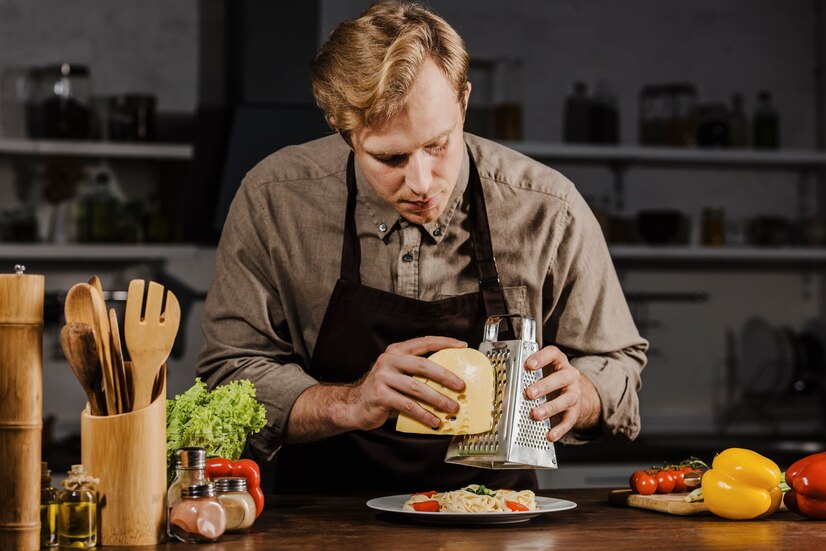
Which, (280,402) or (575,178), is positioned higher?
(575,178)

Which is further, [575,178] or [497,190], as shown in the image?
[575,178]

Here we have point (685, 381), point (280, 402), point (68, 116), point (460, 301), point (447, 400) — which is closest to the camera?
point (447, 400)

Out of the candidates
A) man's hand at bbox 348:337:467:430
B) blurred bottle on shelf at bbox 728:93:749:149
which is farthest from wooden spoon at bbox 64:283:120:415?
blurred bottle on shelf at bbox 728:93:749:149

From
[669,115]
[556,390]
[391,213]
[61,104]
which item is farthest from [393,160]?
[669,115]

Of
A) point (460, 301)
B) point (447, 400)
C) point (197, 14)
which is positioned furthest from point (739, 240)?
point (447, 400)

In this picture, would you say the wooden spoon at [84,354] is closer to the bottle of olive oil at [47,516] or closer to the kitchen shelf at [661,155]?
the bottle of olive oil at [47,516]

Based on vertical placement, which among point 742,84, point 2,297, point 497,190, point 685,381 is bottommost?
point 685,381

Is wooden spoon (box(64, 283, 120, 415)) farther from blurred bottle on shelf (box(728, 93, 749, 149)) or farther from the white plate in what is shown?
blurred bottle on shelf (box(728, 93, 749, 149))

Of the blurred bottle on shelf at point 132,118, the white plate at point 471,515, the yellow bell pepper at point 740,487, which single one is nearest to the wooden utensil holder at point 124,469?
the white plate at point 471,515

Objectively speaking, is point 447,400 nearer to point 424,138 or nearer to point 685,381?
point 424,138

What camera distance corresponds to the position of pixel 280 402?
77.9 inches

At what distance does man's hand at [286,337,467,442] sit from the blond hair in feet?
1.24

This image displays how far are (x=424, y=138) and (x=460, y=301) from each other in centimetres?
40

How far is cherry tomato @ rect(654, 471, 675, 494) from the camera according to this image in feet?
6.24
